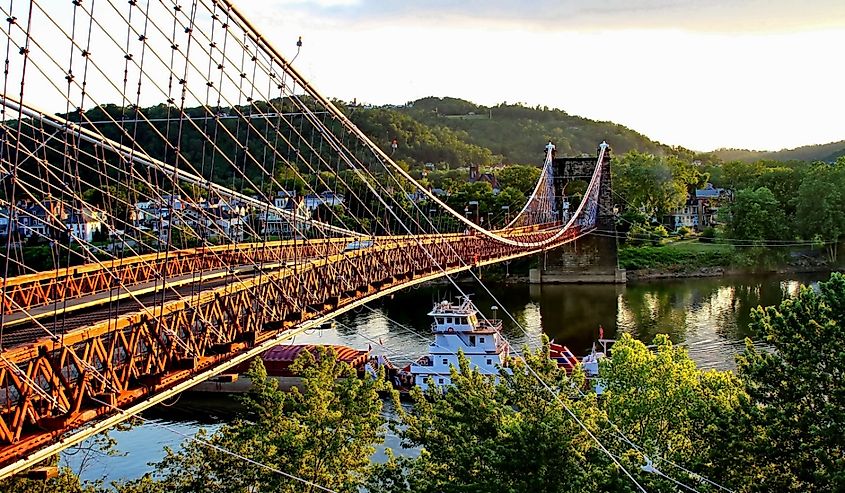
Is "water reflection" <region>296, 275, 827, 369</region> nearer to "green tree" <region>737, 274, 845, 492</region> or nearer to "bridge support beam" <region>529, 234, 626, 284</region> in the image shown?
"bridge support beam" <region>529, 234, 626, 284</region>

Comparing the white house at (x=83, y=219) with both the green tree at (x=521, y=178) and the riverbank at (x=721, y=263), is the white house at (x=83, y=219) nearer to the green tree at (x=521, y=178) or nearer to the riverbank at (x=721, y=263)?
the riverbank at (x=721, y=263)

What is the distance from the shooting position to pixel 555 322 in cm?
4209

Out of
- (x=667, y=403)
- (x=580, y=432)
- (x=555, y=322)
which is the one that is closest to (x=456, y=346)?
(x=667, y=403)

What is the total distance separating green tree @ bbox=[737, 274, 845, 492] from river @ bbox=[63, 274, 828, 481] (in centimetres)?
1152

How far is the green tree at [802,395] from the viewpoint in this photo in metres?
11.9

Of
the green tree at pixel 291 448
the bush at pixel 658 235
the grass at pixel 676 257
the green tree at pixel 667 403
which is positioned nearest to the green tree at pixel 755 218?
the grass at pixel 676 257

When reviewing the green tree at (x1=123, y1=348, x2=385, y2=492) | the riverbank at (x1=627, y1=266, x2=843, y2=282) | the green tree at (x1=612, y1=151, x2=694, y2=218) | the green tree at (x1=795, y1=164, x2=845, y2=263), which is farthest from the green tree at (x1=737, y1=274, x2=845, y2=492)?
the green tree at (x1=612, y1=151, x2=694, y2=218)

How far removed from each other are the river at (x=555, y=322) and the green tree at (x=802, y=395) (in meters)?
11.5

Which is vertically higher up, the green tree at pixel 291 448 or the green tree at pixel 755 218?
the green tree at pixel 755 218

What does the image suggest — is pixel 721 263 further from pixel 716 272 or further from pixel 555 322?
pixel 555 322

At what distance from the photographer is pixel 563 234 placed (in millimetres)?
51531

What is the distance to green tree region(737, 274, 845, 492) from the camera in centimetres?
1188

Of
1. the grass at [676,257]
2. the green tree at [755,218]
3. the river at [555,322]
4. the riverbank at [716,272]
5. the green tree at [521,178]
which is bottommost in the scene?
the river at [555,322]

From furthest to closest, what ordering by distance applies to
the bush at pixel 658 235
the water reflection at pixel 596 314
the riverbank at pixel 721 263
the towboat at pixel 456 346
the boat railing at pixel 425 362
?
the bush at pixel 658 235
the riverbank at pixel 721 263
the water reflection at pixel 596 314
the boat railing at pixel 425 362
the towboat at pixel 456 346
